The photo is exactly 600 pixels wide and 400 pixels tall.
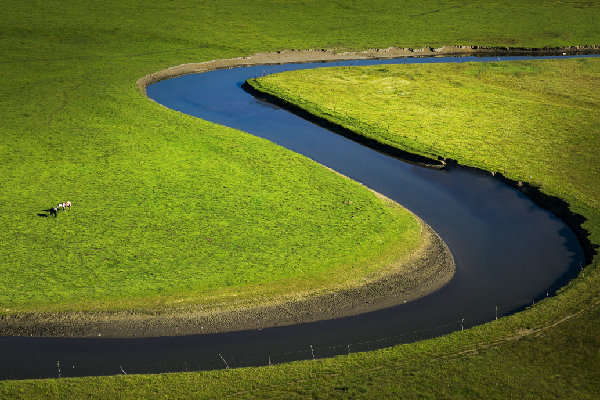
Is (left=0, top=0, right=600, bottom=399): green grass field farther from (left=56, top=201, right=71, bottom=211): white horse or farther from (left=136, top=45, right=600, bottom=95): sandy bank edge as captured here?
(left=136, top=45, right=600, bottom=95): sandy bank edge

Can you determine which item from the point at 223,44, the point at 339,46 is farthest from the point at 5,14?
the point at 339,46

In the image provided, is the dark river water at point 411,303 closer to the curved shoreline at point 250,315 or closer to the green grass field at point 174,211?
the curved shoreline at point 250,315

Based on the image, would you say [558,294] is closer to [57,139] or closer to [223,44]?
[57,139]

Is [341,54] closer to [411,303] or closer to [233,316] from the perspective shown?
[411,303]

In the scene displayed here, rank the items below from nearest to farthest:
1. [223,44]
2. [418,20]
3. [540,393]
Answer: [540,393], [223,44], [418,20]

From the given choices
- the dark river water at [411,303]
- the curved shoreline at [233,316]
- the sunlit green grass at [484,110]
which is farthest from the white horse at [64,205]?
the sunlit green grass at [484,110]

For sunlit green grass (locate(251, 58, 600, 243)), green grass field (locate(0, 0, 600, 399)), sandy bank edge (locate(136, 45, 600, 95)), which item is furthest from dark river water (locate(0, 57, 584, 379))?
sandy bank edge (locate(136, 45, 600, 95))
